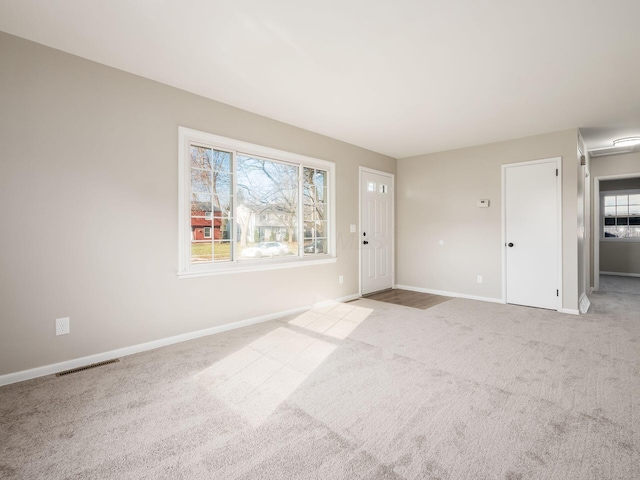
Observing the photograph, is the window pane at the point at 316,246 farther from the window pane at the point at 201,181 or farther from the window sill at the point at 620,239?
the window sill at the point at 620,239

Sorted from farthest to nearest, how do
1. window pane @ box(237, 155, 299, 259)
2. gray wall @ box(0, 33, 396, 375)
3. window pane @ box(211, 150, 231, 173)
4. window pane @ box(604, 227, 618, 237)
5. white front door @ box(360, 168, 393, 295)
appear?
window pane @ box(604, 227, 618, 237) < white front door @ box(360, 168, 393, 295) < window pane @ box(237, 155, 299, 259) < window pane @ box(211, 150, 231, 173) < gray wall @ box(0, 33, 396, 375)

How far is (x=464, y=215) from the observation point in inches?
209

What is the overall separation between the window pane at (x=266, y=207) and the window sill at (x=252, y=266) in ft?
0.42

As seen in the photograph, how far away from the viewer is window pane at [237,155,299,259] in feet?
12.6

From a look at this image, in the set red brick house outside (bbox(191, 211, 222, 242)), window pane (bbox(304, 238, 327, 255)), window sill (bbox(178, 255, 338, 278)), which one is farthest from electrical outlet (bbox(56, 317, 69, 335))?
window pane (bbox(304, 238, 327, 255))

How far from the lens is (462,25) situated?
218 centimetres

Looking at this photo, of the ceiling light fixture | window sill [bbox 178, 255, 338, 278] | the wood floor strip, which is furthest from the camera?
the wood floor strip

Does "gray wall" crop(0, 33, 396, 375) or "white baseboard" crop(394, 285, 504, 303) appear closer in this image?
"gray wall" crop(0, 33, 396, 375)

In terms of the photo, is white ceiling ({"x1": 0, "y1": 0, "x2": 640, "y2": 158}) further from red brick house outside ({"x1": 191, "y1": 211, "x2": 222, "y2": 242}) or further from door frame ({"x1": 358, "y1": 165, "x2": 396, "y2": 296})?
door frame ({"x1": 358, "y1": 165, "x2": 396, "y2": 296})

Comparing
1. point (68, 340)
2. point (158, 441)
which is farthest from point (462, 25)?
point (68, 340)

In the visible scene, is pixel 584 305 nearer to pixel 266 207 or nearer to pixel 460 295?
Answer: pixel 460 295

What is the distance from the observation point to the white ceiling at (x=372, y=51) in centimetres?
205

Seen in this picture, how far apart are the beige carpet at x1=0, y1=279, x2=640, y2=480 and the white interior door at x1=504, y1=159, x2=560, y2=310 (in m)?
1.28

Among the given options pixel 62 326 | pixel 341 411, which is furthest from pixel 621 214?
pixel 62 326
